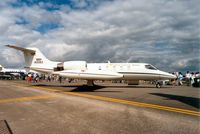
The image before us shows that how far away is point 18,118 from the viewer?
24.8ft

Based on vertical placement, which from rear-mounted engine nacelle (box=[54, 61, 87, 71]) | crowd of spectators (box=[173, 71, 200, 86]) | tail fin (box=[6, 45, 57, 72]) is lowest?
crowd of spectators (box=[173, 71, 200, 86])

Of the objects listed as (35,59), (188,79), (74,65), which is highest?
(35,59)

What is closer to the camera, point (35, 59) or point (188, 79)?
point (35, 59)

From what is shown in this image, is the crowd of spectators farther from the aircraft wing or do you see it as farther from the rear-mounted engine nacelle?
the rear-mounted engine nacelle

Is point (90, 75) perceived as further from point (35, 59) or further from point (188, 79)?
point (188, 79)

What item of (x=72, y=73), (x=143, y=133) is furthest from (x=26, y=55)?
(x=143, y=133)

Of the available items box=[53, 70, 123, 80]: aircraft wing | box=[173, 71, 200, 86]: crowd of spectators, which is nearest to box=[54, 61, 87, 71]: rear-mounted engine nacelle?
box=[53, 70, 123, 80]: aircraft wing

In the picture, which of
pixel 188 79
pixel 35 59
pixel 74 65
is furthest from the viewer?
pixel 188 79

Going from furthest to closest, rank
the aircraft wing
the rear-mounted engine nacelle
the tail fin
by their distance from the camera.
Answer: the tail fin, the rear-mounted engine nacelle, the aircraft wing

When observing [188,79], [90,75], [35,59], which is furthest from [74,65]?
[188,79]

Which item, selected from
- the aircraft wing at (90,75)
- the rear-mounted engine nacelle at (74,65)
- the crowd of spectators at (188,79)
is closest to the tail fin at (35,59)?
the rear-mounted engine nacelle at (74,65)

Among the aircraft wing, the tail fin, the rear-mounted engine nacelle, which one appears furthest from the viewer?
the tail fin

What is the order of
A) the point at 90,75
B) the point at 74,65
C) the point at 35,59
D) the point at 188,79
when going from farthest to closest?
the point at 188,79, the point at 35,59, the point at 74,65, the point at 90,75

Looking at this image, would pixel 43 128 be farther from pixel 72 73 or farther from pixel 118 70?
pixel 118 70
